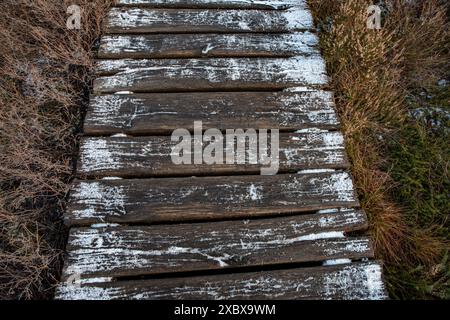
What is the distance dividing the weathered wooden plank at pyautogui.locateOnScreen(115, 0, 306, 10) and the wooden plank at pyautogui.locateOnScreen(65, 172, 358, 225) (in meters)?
1.69

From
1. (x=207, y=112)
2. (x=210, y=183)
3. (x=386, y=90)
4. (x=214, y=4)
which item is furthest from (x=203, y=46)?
(x=386, y=90)

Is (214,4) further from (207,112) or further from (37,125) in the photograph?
(37,125)

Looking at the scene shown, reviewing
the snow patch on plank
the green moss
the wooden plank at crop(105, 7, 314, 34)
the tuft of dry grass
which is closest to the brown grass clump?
the wooden plank at crop(105, 7, 314, 34)

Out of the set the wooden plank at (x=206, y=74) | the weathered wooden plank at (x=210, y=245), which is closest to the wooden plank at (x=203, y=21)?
the wooden plank at (x=206, y=74)

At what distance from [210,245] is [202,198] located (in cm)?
30

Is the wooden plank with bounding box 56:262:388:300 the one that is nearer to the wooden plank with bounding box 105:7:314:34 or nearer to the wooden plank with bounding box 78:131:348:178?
the wooden plank with bounding box 78:131:348:178

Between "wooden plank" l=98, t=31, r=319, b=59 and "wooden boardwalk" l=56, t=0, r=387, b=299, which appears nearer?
"wooden boardwalk" l=56, t=0, r=387, b=299

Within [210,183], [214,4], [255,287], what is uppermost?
[214,4]

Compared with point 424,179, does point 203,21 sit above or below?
above

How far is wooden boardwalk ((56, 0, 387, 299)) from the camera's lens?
2.16m

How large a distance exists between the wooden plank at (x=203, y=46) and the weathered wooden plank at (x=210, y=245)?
140 cm

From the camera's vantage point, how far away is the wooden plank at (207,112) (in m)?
2.62

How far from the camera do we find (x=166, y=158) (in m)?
2.51

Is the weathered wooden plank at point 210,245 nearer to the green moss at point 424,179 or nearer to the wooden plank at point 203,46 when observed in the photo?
the green moss at point 424,179
